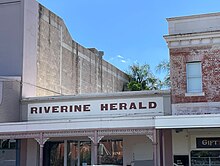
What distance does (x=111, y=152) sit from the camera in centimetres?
2295

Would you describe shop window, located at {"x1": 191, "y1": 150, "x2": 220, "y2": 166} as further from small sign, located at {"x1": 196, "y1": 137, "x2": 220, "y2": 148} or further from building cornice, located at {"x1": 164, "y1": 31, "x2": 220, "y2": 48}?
building cornice, located at {"x1": 164, "y1": 31, "x2": 220, "y2": 48}

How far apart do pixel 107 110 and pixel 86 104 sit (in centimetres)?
126

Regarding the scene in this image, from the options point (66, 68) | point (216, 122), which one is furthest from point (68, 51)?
point (216, 122)

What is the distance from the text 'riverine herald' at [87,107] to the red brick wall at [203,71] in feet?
5.14

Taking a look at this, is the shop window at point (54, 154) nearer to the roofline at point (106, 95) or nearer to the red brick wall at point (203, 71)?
the roofline at point (106, 95)

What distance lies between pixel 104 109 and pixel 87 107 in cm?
99

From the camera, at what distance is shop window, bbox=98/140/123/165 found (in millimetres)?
22641

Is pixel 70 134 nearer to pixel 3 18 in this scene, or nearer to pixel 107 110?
pixel 107 110

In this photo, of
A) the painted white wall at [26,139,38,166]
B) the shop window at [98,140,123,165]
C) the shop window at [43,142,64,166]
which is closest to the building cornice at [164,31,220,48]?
the shop window at [98,140,123,165]

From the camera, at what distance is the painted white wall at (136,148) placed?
21594 millimetres

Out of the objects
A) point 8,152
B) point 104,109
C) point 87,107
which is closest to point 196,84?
point 104,109

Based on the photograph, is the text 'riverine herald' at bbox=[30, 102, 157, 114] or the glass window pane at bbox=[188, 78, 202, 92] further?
the text 'riverine herald' at bbox=[30, 102, 157, 114]

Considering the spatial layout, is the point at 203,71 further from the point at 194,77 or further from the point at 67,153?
the point at 67,153

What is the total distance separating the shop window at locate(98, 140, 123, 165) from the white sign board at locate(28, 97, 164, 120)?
2.07 metres
